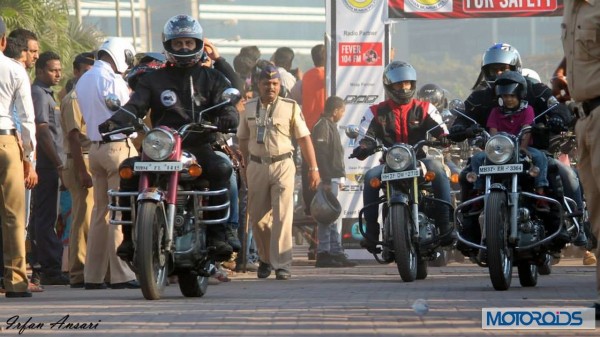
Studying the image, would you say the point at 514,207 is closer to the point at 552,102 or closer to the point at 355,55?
the point at 552,102

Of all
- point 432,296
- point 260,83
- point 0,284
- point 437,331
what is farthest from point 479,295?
point 260,83

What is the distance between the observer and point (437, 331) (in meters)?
8.49

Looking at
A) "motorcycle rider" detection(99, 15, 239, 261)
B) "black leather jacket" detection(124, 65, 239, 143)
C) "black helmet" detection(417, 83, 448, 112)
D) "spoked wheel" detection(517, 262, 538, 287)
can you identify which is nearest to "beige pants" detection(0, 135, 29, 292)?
"motorcycle rider" detection(99, 15, 239, 261)

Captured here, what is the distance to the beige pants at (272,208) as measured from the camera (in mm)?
15742

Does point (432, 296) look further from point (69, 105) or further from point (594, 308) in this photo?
point (69, 105)

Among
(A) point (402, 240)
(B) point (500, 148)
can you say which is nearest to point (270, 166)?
(A) point (402, 240)

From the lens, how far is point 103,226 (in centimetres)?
1405

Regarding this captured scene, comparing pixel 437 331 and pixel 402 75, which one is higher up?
pixel 402 75

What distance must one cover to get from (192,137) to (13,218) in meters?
1.56

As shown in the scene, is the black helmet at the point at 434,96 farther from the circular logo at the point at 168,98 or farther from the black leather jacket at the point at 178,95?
the circular logo at the point at 168,98

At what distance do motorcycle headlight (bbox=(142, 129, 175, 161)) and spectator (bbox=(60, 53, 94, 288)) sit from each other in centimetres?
313

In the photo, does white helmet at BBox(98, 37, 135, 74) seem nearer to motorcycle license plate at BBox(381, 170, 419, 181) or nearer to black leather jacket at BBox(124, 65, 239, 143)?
black leather jacket at BBox(124, 65, 239, 143)

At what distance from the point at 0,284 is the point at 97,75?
210cm

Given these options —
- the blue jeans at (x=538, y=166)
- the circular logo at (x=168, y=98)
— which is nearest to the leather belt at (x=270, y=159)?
the blue jeans at (x=538, y=166)
